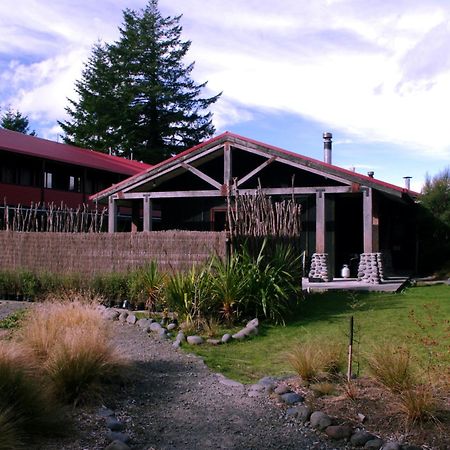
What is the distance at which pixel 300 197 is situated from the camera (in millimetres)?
17875

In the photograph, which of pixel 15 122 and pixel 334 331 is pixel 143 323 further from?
pixel 15 122

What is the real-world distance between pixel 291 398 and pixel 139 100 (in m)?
42.4

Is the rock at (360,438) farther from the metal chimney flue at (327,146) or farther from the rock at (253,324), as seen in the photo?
the metal chimney flue at (327,146)

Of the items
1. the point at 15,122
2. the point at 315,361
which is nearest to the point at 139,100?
the point at 15,122

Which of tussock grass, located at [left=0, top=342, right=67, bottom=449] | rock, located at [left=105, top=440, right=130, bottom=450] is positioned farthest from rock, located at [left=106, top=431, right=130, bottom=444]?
tussock grass, located at [left=0, top=342, right=67, bottom=449]

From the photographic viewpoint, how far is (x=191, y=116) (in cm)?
4634

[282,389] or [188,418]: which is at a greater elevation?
[282,389]

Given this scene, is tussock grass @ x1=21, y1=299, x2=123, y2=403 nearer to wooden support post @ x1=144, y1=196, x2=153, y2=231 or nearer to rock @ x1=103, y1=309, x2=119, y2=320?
rock @ x1=103, y1=309, x2=119, y2=320

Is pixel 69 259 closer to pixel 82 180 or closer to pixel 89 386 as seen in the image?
pixel 89 386

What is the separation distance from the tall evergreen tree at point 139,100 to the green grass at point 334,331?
34843mm

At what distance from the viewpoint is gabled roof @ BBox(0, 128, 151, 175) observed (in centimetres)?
2708

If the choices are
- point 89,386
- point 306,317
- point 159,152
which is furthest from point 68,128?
point 89,386

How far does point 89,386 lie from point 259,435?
1683 millimetres

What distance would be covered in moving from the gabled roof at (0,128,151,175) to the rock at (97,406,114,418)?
2235 centimetres
